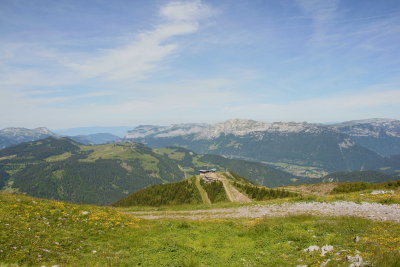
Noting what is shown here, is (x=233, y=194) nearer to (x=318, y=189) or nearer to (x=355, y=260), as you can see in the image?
(x=318, y=189)

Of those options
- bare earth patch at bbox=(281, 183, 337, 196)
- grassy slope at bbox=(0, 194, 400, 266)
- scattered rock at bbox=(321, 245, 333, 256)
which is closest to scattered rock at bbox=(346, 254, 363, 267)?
grassy slope at bbox=(0, 194, 400, 266)

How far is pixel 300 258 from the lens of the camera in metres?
14.8

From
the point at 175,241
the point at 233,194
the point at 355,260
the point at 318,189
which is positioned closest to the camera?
the point at 355,260

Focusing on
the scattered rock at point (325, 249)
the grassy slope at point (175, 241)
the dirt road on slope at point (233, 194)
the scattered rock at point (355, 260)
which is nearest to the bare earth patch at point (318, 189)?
the dirt road on slope at point (233, 194)

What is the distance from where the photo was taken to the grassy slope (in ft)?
49.1

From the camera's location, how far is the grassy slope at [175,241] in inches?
589

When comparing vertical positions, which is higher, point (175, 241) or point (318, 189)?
point (175, 241)

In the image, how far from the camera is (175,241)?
20.4 m

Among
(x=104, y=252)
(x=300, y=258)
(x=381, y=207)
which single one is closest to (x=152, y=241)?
Answer: (x=104, y=252)

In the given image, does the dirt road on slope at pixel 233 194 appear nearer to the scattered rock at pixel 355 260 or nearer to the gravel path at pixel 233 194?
the gravel path at pixel 233 194

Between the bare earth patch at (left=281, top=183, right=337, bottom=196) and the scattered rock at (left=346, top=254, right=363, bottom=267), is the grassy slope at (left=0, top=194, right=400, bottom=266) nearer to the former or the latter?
the scattered rock at (left=346, top=254, right=363, bottom=267)

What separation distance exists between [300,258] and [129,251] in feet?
40.6

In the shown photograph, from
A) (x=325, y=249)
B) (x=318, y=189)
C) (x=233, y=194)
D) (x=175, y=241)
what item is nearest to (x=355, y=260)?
(x=325, y=249)

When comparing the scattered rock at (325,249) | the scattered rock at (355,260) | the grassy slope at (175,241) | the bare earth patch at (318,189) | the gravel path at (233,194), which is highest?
the scattered rock at (355,260)
